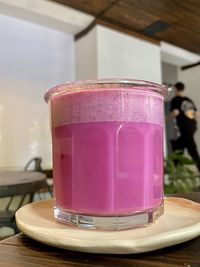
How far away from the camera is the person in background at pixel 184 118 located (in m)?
4.33

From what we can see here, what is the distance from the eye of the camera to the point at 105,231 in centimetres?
37

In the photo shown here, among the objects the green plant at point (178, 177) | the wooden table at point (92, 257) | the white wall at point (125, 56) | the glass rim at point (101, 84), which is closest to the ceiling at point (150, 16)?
the white wall at point (125, 56)

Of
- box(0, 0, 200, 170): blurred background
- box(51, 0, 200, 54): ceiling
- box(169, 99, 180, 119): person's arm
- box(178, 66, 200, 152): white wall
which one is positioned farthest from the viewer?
box(178, 66, 200, 152): white wall

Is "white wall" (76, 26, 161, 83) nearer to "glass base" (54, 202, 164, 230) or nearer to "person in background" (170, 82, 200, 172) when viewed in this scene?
"person in background" (170, 82, 200, 172)

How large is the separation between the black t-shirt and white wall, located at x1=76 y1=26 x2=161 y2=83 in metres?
0.62

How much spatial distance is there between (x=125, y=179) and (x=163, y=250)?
0.10 m

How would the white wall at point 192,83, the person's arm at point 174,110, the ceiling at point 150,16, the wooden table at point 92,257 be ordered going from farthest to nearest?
the white wall at point 192,83 → the person's arm at point 174,110 → the ceiling at point 150,16 → the wooden table at point 92,257

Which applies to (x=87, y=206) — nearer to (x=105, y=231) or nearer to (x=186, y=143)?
(x=105, y=231)

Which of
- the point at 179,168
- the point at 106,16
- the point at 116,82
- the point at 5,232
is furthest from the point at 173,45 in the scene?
the point at 116,82

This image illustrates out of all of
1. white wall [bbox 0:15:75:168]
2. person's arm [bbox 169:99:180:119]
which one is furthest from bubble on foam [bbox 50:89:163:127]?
person's arm [bbox 169:99:180:119]

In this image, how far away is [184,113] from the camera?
438 cm

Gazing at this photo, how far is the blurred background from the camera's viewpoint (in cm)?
308

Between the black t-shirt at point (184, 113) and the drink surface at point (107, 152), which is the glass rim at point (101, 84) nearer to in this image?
the drink surface at point (107, 152)

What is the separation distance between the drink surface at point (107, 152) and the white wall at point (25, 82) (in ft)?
9.64
